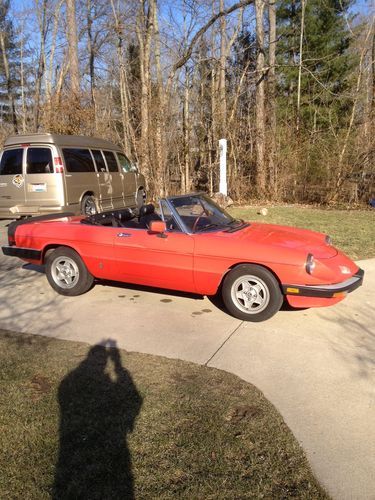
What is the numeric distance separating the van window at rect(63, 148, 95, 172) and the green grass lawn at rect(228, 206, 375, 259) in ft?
13.9

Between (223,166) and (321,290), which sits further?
(223,166)

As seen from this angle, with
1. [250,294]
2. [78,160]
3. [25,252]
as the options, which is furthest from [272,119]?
[250,294]

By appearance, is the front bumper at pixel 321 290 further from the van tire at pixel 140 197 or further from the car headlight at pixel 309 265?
the van tire at pixel 140 197

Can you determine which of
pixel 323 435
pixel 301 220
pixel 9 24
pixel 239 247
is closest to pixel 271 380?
pixel 323 435

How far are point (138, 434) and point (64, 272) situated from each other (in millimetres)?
3221

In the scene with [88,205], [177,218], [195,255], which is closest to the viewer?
[195,255]

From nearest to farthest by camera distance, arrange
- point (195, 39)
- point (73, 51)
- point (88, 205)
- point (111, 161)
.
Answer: point (88, 205), point (111, 161), point (195, 39), point (73, 51)

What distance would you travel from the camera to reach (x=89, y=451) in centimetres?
256

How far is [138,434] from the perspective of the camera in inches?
107

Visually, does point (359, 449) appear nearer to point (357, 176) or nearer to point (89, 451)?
point (89, 451)

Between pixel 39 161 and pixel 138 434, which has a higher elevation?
pixel 39 161

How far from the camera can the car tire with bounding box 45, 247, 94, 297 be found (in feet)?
17.8

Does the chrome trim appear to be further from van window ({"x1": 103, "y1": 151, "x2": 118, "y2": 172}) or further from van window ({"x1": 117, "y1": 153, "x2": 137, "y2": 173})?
van window ({"x1": 117, "y1": 153, "x2": 137, "y2": 173})

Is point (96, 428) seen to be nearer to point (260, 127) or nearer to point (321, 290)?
point (321, 290)
